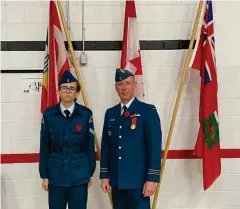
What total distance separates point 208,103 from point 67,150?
1130mm

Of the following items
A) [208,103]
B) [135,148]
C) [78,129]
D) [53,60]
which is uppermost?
[53,60]

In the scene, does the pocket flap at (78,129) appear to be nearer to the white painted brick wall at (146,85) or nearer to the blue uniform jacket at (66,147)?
the blue uniform jacket at (66,147)

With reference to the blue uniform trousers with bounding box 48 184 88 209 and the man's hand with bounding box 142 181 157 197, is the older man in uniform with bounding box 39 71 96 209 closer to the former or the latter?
the blue uniform trousers with bounding box 48 184 88 209

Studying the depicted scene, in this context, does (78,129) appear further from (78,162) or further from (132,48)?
(132,48)

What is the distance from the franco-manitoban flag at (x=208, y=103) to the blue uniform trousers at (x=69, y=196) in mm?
981

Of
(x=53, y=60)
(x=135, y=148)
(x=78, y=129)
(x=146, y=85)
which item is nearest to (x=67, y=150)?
(x=78, y=129)

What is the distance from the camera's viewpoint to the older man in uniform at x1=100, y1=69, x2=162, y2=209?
6.92 ft

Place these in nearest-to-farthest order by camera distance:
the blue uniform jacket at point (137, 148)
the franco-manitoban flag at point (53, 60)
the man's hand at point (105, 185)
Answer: the blue uniform jacket at point (137, 148)
the man's hand at point (105, 185)
the franco-manitoban flag at point (53, 60)

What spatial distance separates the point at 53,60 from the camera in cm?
259

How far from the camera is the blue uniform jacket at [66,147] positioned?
84.6 inches

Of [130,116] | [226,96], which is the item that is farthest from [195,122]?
[130,116]

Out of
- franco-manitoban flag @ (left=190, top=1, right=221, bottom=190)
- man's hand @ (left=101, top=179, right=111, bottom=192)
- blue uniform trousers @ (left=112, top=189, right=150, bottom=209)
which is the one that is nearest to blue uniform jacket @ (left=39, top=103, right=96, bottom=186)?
man's hand @ (left=101, top=179, right=111, bottom=192)

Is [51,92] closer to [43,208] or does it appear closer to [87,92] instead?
[87,92]

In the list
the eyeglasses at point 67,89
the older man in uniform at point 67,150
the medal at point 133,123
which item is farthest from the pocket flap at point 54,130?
the medal at point 133,123
